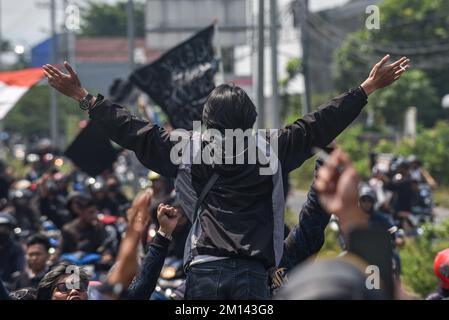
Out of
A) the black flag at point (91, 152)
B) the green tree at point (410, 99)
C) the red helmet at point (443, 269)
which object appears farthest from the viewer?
the green tree at point (410, 99)

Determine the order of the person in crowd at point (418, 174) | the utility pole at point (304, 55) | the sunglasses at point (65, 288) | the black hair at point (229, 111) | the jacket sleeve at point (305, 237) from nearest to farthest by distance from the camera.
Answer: the black hair at point (229, 111) < the jacket sleeve at point (305, 237) < the sunglasses at point (65, 288) < the person in crowd at point (418, 174) < the utility pole at point (304, 55)

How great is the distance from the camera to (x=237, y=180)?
180 inches

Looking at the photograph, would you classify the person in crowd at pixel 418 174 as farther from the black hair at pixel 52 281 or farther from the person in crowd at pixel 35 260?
the black hair at pixel 52 281

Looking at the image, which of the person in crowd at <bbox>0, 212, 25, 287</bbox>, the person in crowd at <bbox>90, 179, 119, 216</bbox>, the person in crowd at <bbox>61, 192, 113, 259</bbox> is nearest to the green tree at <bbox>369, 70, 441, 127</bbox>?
the person in crowd at <bbox>90, 179, 119, 216</bbox>

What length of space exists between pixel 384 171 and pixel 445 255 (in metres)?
11.5

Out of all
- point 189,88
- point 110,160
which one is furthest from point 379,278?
point 110,160

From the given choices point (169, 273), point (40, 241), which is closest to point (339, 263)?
point (169, 273)

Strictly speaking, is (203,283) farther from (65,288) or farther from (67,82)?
(65,288)

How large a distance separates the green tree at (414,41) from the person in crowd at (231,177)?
115 feet

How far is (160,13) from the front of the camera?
2809 centimetres

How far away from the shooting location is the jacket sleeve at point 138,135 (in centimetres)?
471

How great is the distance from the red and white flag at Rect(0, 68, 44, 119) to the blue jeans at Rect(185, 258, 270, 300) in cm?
964

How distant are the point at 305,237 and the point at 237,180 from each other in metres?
1.10

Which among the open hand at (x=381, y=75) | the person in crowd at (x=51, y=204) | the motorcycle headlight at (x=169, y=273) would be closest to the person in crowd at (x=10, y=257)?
the motorcycle headlight at (x=169, y=273)
